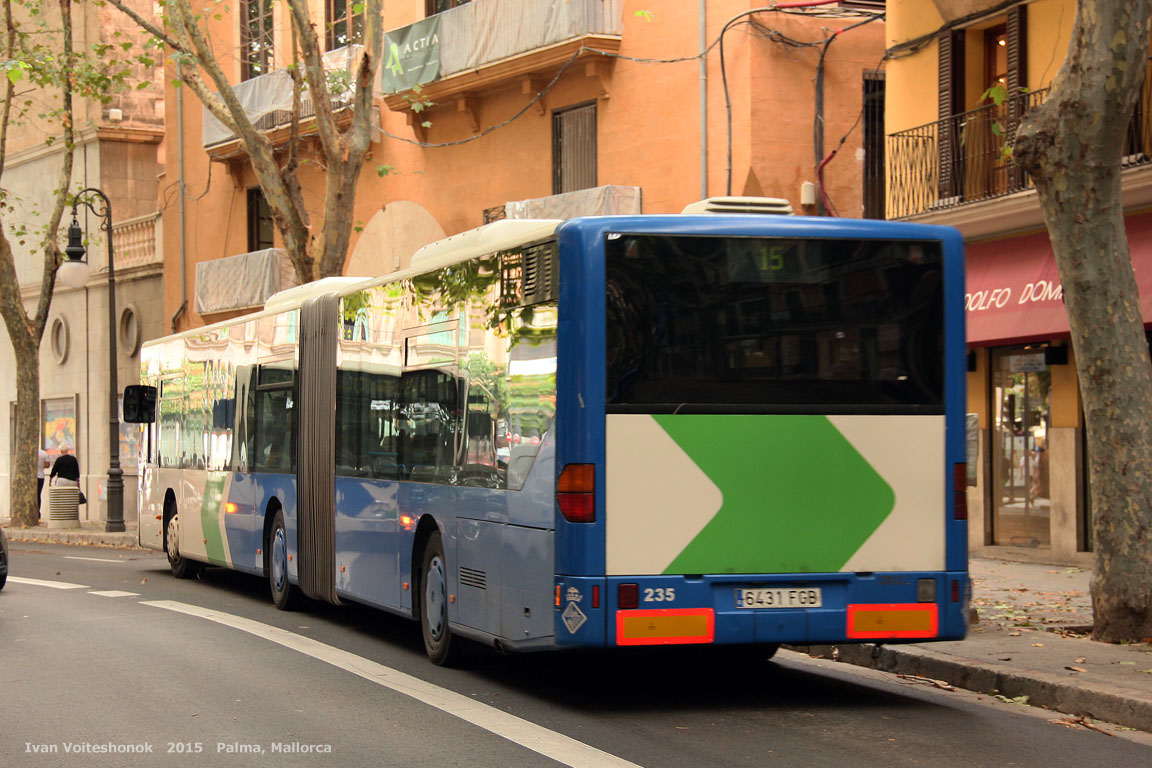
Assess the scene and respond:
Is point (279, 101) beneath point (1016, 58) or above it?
above

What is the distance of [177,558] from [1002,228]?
10.7m

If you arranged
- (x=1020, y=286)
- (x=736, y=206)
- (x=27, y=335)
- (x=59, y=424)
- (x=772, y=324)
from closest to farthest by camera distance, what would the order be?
(x=772, y=324) → (x=736, y=206) → (x=1020, y=286) → (x=27, y=335) → (x=59, y=424)

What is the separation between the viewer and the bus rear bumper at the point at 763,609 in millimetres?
8492

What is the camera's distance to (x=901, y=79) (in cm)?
2134

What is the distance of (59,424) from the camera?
40.5 m

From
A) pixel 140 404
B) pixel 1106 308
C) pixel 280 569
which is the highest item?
pixel 1106 308

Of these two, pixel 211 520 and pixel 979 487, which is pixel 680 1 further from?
pixel 211 520

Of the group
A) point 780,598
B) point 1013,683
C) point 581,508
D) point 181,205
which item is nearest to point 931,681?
point 1013,683

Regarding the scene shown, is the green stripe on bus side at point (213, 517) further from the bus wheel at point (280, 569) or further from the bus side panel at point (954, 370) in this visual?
the bus side panel at point (954, 370)

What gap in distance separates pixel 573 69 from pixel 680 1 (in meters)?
2.44

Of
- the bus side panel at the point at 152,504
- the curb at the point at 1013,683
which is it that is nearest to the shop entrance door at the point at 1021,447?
the curb at the point at 1013,683

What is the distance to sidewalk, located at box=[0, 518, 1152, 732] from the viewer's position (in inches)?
350

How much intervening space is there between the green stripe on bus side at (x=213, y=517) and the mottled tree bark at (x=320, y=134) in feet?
18.7

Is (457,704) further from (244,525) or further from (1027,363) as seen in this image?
(1027,363)
